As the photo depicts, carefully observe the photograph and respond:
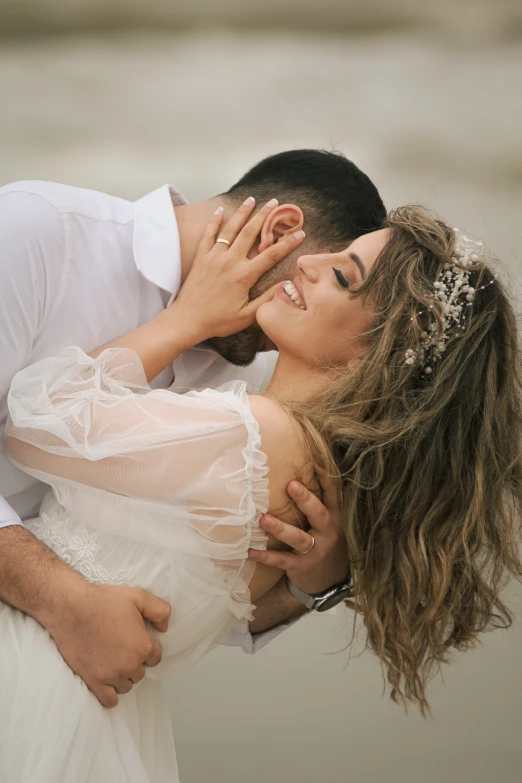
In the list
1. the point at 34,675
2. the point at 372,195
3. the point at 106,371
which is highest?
the point at 372,195

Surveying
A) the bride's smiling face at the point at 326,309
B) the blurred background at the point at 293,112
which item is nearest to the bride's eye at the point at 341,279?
the bride's smiling face at the point at 326,309

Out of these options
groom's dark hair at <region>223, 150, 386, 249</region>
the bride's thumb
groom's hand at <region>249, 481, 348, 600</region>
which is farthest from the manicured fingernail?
groom's dark hair at <region>223, 150, 386, 249</region>

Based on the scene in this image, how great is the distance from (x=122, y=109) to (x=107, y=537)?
110 inches

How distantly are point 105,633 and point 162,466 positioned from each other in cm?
29

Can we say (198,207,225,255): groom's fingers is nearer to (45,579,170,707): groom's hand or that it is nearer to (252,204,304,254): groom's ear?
(252,204,304,254): groom's ear

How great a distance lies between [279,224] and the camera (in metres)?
2.06

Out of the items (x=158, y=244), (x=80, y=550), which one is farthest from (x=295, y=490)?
(x=158, y=244)

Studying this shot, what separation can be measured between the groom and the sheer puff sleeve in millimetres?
80

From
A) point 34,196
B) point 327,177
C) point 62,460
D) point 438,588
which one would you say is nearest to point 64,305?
point 34,196

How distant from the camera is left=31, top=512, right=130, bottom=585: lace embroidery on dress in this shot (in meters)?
1.48

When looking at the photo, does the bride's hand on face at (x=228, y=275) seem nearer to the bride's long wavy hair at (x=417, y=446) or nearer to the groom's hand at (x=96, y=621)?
the bride's long wavy hair at (x=417, y=446)

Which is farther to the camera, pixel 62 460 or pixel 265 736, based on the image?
pixel 265 736

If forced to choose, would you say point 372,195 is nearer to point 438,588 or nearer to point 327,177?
point 327,177

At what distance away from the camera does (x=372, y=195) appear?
2148 millimetres
